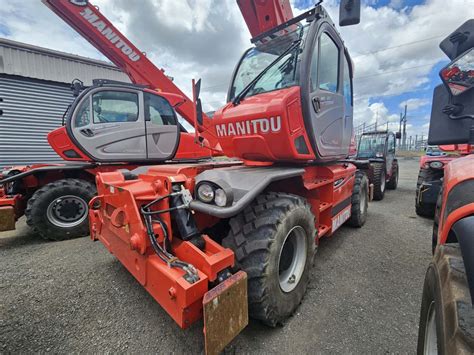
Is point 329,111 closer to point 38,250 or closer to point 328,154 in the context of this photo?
point 328,154

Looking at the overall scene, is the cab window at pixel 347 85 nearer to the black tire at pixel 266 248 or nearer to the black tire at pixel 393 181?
the black tire at pixel 266 248

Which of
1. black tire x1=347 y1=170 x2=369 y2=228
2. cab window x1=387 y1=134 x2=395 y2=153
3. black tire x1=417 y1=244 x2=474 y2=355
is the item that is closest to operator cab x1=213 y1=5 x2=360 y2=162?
black tire x1=347 y1=170 x2=369 y2=228

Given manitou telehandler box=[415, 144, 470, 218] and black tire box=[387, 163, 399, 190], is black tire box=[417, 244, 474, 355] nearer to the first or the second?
manitou telehandler box=[415, 144, 470, 218]

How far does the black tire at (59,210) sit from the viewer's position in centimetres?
370

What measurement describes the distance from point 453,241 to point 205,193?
1.62m

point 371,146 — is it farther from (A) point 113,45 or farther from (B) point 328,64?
(A) point 113,45

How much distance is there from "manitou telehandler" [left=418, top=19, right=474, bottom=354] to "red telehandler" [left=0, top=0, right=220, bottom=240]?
3.03 m

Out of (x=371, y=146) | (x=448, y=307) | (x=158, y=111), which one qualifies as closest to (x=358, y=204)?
(x=448, y=307)

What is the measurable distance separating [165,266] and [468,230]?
1701 mm

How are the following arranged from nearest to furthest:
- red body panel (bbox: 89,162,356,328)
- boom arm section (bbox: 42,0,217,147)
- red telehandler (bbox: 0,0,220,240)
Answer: red body panel (bbox: 89,162,356,328) → red telehandler (bbox: 0,0,220,240) → boom arm section (bbox: 42,0,217,147)

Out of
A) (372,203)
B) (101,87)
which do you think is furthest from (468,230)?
(372,203)

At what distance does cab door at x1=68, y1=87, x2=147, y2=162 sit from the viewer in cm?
412

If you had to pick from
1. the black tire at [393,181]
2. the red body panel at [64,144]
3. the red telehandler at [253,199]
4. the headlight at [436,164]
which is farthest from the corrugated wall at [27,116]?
the black tire at [393,181]

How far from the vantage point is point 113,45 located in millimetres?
4816
